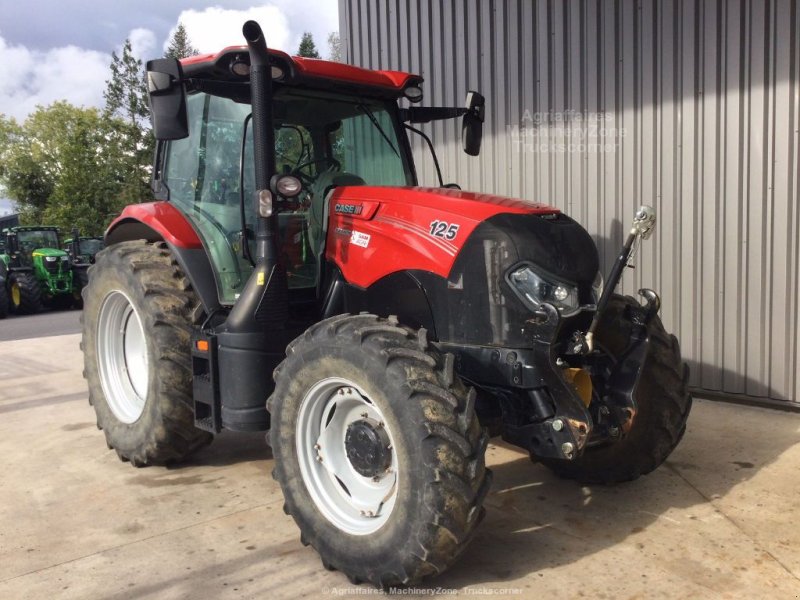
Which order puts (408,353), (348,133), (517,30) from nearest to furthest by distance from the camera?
(408,353)
(348,133)
(517,30)

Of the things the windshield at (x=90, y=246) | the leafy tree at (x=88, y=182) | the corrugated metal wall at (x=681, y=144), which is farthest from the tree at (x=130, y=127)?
the corrugated metal wall at (x=681, y=144)

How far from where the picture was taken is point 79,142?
3534cm

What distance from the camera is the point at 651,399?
12.4ft

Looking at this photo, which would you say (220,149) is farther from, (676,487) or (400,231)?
(676,487)

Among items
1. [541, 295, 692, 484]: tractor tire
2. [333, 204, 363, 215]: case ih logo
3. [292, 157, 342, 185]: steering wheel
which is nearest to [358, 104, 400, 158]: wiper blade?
[292, 157, 342, 185]: steering wheel

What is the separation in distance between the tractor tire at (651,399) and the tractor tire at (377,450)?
1.21 meters

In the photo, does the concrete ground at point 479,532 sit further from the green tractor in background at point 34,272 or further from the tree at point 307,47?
the tree at point 307,47

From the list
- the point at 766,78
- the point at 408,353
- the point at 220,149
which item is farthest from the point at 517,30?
the point at 408,353

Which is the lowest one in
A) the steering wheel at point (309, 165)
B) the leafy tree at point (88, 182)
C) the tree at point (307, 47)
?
the steering wheel at point (309, 165)

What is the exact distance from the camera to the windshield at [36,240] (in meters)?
18.0

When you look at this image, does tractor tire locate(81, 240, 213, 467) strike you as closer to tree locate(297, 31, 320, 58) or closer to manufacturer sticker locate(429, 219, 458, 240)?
manufacturer sticker locate(429, 219, 458, 240)

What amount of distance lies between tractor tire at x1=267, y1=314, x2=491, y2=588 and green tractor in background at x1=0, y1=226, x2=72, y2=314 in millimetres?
15322

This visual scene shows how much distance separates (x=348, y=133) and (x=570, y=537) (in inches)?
100

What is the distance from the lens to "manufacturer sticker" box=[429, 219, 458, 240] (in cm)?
331
